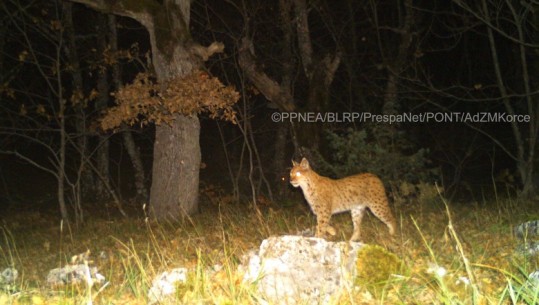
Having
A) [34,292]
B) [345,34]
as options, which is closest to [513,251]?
[34,292]

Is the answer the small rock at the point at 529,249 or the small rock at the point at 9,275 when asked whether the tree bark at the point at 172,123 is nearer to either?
the small rock at the point at 9,275

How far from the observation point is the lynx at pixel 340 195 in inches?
369

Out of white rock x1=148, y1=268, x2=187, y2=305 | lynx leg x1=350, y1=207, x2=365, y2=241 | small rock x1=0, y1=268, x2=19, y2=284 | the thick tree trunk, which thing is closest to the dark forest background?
the thick tree trunk

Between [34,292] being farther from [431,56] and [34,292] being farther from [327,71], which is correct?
[431,56]

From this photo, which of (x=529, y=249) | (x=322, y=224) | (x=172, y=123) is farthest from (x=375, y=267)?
(x=172, y=123)

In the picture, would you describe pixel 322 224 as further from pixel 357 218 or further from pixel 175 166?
pixel 175 166

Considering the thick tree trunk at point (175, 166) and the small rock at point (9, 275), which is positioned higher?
the thick tree trunk at point (175, 166)

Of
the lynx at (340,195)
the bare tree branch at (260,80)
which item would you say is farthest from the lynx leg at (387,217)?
the bare tree branch at (260,80)

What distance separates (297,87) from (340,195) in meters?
15.4

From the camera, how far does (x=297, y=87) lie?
2462 cm

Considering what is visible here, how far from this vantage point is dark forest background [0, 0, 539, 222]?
14664mm

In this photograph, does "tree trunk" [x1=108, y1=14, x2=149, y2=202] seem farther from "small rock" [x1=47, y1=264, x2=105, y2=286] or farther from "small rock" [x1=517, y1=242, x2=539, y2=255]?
"small rock" [x1=517, y1=242, x2=539, y2=255]

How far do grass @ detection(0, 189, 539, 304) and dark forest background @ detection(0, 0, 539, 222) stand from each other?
228cm

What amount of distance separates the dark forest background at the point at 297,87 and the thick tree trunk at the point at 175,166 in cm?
65
